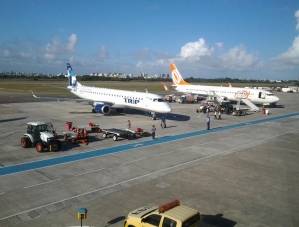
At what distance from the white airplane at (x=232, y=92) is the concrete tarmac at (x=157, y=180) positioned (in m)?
28.0

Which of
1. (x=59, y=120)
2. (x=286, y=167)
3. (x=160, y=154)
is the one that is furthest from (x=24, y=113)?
(x=286, y=167)

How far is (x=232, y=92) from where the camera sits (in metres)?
60.4

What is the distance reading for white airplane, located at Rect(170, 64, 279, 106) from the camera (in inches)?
2213

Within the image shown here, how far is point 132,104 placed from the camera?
130 ft

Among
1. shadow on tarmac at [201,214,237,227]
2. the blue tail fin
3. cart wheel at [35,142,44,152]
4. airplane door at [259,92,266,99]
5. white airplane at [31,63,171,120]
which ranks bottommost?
shadow on tarmac at [201,214,237,227]

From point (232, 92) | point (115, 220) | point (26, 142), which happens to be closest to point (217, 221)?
point (115, 220)

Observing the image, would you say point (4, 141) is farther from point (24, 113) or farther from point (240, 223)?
point (240, 223)

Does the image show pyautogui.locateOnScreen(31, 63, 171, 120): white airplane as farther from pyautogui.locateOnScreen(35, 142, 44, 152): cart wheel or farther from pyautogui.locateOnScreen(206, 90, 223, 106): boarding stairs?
pyautogui.locateOnScreen(206, 90, 223, 106): boarding stairs

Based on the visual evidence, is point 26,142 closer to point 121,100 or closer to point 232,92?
point 121,100

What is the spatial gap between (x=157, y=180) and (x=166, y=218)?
7318mm

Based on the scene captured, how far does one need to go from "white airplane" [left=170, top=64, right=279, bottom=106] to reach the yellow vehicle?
5106 centimetres

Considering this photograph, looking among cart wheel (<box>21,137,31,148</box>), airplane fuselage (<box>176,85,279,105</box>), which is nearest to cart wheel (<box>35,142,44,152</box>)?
cart wheel (<box>21,137,31,148</box>)

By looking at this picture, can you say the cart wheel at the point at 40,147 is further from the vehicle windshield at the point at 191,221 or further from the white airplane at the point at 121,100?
the white airplane at the point at 121,100

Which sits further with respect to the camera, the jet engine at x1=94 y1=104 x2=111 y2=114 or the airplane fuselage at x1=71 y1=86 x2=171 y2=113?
the jet engine at x1=94 y1=104 x2=111 y2=114
